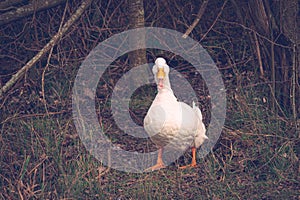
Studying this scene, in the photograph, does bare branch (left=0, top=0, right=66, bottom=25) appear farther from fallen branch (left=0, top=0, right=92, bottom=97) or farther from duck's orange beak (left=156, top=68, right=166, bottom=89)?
duck's orange beak (left=156, top=68, right=166, bottom=89)

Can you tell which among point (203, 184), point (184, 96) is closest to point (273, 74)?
point (184, 96)

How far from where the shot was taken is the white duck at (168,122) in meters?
5.37

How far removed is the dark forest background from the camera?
5.40 metres

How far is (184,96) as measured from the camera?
7.13 metres

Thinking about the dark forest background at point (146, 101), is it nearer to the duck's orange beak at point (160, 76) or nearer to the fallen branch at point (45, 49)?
the fallen branch at point (45, 49)

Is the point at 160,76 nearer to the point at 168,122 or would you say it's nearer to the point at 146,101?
the point at 168,122

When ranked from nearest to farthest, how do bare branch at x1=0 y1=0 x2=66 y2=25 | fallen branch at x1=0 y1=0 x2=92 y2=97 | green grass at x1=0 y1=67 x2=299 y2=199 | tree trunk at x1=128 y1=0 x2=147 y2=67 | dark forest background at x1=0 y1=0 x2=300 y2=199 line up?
green grass at x1=0 y1=67 x2=299 y2=199
dark forest background at x1=0 y1=0 x2=300 y2=199
fallen branch at x1=0 y1=0 x2=92 y2=97
bare branch at x1=0 y1=0 x2=66 y2=25
tree trunk at x1=128 y1=0 x2=147 y2=67

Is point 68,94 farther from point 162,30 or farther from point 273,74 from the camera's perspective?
point 273,74

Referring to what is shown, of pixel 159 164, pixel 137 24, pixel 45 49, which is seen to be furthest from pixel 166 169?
pixel 137 24

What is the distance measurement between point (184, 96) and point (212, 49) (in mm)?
793

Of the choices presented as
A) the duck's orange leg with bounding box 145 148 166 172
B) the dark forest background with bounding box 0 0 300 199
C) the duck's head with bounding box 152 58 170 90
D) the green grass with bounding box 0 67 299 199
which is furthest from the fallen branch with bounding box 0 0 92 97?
the duck's orange leg with bounding box 145 148 166 172

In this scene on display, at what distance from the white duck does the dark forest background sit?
261 mm

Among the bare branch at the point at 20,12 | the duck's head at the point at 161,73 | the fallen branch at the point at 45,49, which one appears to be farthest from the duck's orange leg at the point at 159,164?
the bare branch at the point at 20,12

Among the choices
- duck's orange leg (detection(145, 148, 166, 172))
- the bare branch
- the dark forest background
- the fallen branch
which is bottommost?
duck's orange leg (detection(145, 148, 166, 172))
